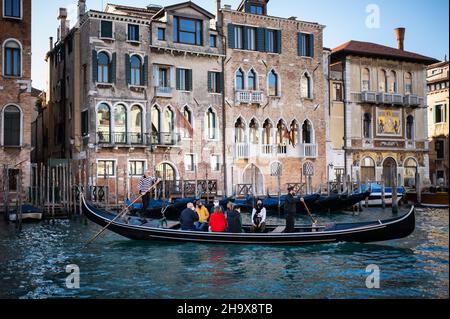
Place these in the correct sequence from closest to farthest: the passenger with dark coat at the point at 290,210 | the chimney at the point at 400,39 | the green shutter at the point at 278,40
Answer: the passenger with dark coat at the point at 290,210 < the green shutter at the point at 278,40 < the chimney at the point at 400,39

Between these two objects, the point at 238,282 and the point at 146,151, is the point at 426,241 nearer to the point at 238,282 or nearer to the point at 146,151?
the point at 238,282

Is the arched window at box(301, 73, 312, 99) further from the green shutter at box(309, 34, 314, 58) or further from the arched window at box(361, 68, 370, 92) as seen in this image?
the arched window at box(361, 68, 370, 92)

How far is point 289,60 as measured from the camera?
73.0ft

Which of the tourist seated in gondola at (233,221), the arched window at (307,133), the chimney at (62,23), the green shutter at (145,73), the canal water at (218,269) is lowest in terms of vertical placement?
the canal water at (218,269)

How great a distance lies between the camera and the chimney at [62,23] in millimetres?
21841

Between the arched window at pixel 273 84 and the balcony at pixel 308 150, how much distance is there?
2324 millimetres

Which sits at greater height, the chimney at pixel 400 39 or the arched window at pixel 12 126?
the chimney at pixel 400 39

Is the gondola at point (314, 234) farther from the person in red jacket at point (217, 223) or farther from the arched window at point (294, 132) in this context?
the arched window at point (294, 132)

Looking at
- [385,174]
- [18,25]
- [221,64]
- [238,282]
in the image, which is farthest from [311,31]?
[238,282]

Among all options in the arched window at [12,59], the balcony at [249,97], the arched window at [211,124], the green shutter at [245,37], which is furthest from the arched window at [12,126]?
the green shutter at [245,37]

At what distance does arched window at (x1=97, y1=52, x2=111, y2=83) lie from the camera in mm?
18781

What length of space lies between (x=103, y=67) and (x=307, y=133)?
28.2 feet

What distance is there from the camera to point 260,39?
21.6m

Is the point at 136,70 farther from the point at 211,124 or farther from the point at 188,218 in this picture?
the point at 188,218
